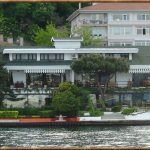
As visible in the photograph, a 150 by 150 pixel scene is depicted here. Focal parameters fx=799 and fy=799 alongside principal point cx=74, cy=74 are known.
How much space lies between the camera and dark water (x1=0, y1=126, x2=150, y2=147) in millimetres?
19688

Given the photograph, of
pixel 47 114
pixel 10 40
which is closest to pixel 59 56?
pixel 47 114

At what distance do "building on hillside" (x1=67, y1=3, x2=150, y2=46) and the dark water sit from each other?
15.2m

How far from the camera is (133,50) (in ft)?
111

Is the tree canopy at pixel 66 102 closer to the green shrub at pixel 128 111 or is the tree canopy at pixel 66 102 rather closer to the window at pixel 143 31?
the green shrub at pixel 128 111

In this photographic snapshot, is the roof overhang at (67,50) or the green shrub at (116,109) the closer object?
the green shrub at (116,109)

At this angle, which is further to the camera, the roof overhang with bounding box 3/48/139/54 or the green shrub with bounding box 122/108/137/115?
the roof overhang with bounding box 3/48/139/54

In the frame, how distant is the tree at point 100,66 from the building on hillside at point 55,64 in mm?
1377

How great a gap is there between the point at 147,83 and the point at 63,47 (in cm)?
393

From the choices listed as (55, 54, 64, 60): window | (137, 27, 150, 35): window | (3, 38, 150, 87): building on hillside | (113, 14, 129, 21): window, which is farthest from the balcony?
(55, 54, 64, 60): window

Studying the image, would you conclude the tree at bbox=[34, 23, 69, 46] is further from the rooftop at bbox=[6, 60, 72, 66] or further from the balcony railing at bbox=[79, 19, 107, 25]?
the rooftop at bbox=[6, 60, 72, 66]

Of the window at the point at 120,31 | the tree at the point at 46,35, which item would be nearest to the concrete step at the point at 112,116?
the tree at the point at 46,35

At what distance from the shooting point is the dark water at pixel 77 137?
775 inches

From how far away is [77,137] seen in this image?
884 inches

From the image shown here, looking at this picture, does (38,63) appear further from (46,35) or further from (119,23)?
(119,23)
